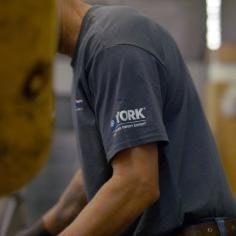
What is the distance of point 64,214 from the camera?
162 centimetres

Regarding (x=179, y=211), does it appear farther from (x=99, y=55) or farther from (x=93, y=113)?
(x=99, y=55)

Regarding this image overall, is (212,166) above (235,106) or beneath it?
above

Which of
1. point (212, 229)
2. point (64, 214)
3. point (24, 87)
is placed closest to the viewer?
point (24, 87)

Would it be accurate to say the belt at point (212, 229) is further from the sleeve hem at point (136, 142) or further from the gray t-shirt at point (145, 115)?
the sleeve hem at point (136, 142)

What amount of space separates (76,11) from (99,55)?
19cm

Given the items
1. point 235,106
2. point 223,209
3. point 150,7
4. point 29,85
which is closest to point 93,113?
point 223,209

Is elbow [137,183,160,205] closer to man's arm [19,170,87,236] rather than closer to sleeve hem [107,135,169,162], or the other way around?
sleeve hem [107,135,169,162]

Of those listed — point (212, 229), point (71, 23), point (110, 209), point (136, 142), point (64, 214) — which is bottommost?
point (64, 214)

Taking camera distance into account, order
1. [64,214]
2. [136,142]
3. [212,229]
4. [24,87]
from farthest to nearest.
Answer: [64,214] → [212,229] → [136,142] → [24,87]

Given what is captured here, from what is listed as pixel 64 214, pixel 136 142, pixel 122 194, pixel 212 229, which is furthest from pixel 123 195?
pixel 64 214

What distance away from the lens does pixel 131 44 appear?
1.11 m

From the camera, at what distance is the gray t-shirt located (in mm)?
1090

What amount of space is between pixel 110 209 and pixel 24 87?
2.05 feet

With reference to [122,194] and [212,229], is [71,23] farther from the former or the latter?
[212,229]
